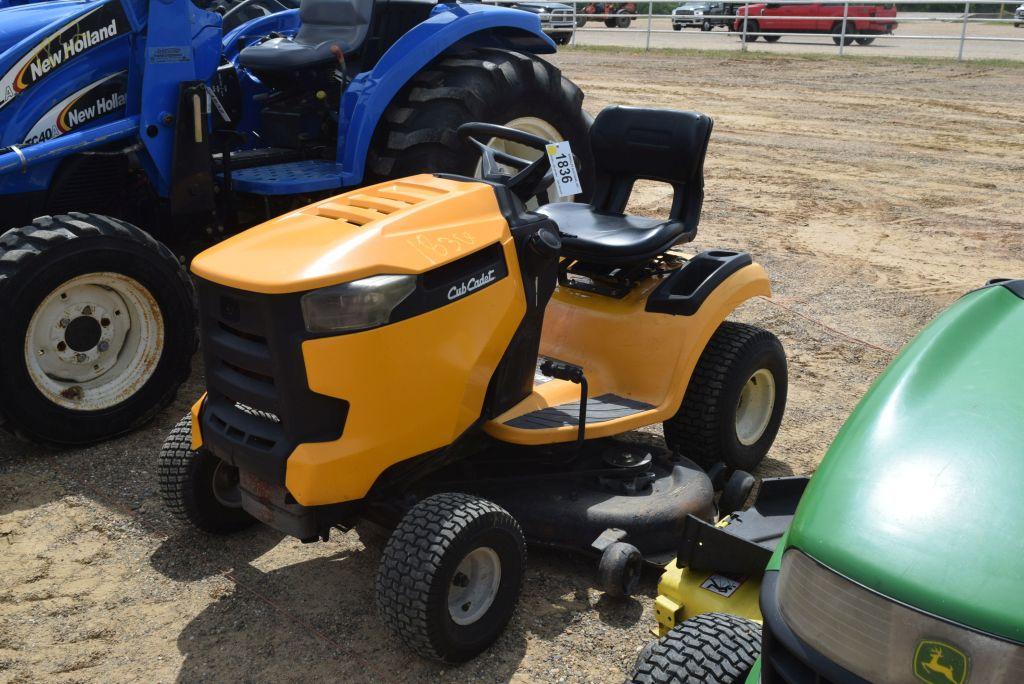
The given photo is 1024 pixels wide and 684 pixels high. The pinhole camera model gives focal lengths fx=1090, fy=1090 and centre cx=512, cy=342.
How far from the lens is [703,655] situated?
77.4 inches

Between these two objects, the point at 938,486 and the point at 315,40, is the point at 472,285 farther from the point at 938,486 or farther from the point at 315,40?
the point at 315,40

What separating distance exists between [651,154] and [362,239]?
152 cm

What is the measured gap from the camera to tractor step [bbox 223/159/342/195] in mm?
4625

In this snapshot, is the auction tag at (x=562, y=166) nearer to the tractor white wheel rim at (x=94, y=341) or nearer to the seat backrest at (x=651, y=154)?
the seat backrest at (x=651, y=154)

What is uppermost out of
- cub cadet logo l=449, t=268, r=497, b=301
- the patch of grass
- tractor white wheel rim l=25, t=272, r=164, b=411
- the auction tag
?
the auction tag

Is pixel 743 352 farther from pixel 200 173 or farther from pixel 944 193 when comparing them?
pixel 944 193

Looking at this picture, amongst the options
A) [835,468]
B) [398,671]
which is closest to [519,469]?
[398,671]

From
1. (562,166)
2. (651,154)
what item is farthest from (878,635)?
(651,154)

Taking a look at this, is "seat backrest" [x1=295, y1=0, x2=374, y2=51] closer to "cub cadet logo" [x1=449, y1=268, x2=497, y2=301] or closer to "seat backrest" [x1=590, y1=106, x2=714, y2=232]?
"seat backrest" [x1=590, y1=106, x2=714, y2=232]

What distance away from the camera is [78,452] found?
154 inches

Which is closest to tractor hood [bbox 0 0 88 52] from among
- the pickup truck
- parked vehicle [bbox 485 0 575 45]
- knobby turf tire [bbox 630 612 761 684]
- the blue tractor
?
the blue tractor

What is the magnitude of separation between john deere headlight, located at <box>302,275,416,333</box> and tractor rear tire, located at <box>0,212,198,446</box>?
5.44 feet

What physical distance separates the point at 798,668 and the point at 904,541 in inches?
9.9

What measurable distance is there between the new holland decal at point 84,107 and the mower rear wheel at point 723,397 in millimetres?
2594
